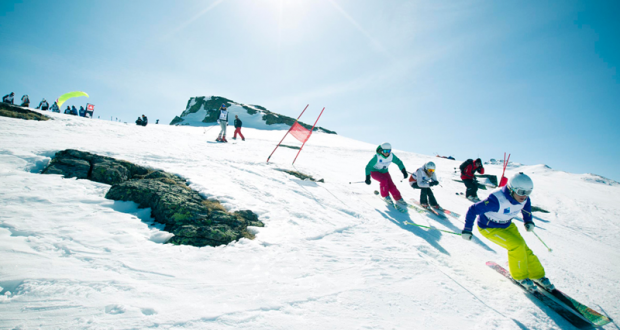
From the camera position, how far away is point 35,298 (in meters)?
1.92

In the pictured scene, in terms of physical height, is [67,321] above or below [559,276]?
below

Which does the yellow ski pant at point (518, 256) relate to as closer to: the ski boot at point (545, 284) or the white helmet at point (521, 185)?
the ski boot at point (545, 284)

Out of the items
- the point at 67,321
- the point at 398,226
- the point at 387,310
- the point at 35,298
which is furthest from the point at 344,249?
the point at 35,298

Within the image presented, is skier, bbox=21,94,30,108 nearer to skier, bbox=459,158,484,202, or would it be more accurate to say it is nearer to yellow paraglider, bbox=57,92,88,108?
yellow paraglider, bbox=57,92,88,108

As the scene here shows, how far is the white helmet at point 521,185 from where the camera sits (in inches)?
150

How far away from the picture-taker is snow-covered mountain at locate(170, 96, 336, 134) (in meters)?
41.2

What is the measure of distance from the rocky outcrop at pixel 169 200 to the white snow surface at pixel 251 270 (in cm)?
20

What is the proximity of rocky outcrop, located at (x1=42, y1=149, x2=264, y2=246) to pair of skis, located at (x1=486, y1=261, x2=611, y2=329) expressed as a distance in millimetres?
4356

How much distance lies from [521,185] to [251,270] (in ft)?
14.6

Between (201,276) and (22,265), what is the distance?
5.22ft

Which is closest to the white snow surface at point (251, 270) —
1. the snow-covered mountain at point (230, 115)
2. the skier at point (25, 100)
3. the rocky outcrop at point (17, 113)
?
the rocky outcrop at point (17, 113)

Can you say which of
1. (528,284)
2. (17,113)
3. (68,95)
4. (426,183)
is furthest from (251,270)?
(68,95)

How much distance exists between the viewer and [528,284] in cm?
342

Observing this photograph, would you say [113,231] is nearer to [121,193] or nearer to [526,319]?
[121,193]
